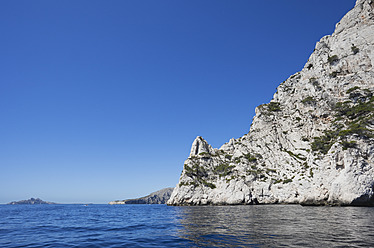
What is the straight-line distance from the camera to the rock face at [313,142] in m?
56.1

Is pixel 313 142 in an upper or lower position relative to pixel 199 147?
lower

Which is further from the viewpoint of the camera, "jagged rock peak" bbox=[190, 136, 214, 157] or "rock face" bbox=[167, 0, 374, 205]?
"jagged rock peak" bbox=[190, 136, 214, 157]

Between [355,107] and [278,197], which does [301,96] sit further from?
[278,197]

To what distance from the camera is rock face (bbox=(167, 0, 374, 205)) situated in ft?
184

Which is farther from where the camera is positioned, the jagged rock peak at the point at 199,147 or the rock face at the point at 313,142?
the jagged rock peak at the point at 199,147

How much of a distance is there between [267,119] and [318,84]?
2728 centimetres

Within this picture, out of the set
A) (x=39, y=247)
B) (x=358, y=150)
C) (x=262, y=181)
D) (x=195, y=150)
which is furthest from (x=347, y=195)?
(x=195, y=150)

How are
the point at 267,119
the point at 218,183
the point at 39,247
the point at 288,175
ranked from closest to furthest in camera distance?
1. the point at 39,247
2. the point at 288,175
3. the point at 218,183
4. the point at 267,119

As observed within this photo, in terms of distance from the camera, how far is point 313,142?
80.8 meters

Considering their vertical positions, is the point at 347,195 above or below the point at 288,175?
below

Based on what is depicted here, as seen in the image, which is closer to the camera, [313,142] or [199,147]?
[313,142]

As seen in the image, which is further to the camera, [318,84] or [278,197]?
[318,84]

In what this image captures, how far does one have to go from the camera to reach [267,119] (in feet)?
351

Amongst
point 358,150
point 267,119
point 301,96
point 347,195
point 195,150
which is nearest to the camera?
point 347,195
